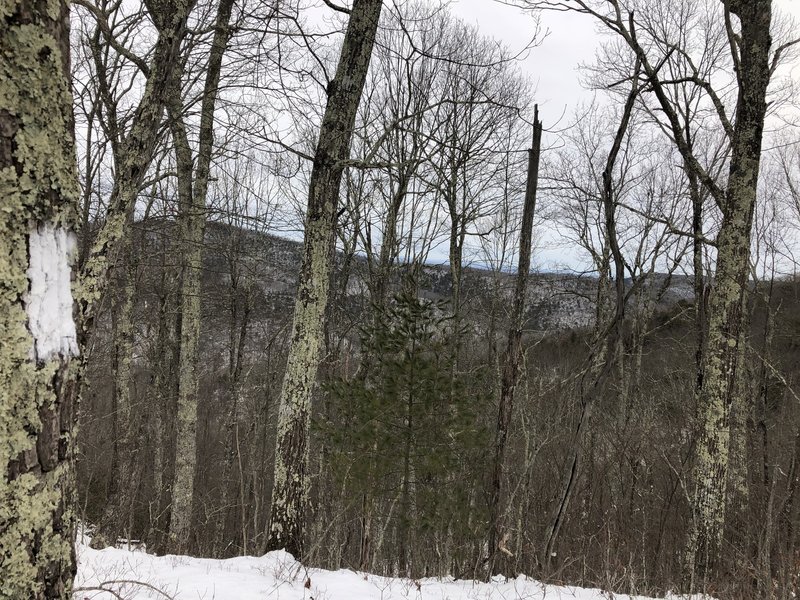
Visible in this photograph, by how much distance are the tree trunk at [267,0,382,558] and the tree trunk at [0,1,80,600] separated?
3.27 metres

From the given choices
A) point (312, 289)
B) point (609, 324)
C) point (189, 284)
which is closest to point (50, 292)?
point (609, 324)

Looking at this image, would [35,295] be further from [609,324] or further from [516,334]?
[516,334]

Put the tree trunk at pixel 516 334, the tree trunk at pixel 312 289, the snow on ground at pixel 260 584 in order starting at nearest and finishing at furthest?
the snow on ground at pixel 260 584 → the tree trunk at pixel 312 289 → the tree trunk at pixel 516 334

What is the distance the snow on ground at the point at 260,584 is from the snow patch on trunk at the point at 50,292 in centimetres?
249

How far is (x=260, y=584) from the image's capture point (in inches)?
142

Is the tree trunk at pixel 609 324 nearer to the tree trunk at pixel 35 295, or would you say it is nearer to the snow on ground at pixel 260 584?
the tree trunk at pixel 35 295

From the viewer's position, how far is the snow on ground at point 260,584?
3.30 metres

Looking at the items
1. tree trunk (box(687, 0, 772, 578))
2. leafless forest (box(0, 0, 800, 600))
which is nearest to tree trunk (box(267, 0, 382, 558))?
leafless forest (box(0, 0, 800, 600))

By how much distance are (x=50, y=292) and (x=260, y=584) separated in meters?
3.23

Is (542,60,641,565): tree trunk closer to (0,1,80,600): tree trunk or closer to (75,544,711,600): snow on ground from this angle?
(0,1,80,600): tree trunk

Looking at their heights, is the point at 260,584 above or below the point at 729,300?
below

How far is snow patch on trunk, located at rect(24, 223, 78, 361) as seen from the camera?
3.86 ft

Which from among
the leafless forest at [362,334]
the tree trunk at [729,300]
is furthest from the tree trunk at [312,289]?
the tree trunk at [729,300]

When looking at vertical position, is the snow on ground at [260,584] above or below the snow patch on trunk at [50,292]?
below
